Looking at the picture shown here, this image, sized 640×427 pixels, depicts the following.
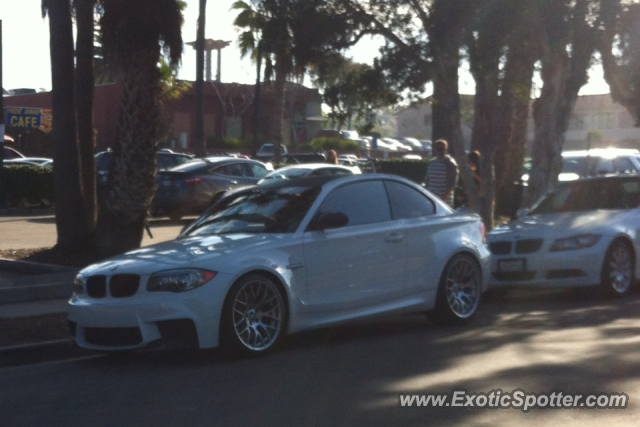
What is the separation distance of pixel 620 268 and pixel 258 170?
1298cm

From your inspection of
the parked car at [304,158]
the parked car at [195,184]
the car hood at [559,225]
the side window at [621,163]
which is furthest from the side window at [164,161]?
the car hood at [559,225]

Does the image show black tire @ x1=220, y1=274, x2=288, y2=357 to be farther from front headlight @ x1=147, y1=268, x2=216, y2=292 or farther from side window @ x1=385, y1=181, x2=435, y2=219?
side window @ x1=385, y1=181, x2=435, y2=219

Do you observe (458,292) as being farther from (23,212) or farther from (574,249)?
(23,212)

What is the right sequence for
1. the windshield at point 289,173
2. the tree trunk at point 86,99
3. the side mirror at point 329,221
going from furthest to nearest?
1. the windshield at point 289,173
2. the tree trunk at point 86,99
3. the side mirror at point 329,221

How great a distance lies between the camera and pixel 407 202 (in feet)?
32.0

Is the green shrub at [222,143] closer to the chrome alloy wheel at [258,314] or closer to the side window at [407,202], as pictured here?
the side window at [407,202]

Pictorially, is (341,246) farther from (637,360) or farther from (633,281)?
(633,281)

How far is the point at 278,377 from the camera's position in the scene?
7.37m

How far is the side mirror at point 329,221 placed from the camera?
8641 mm

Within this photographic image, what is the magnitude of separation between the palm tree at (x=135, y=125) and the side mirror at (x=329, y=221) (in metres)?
5.72

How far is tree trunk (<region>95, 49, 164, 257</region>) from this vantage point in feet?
45.1

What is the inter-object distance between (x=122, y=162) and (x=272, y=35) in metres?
3.99

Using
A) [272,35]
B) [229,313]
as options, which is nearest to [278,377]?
[229,313]

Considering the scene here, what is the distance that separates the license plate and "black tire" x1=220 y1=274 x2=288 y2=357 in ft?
15.5
